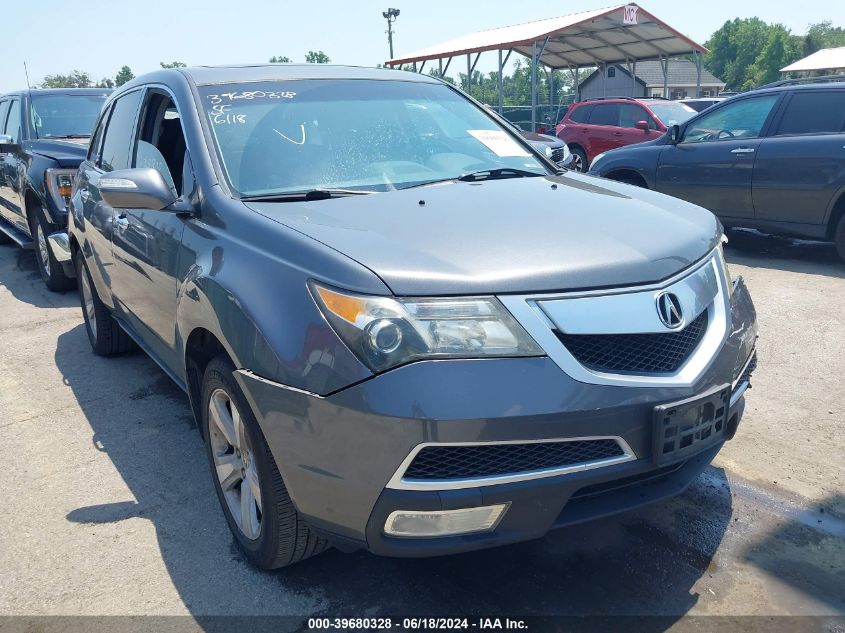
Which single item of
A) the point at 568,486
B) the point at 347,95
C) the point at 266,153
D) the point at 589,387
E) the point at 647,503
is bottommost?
the point at 647,503

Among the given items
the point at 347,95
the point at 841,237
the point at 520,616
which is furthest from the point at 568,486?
the point at 841,237

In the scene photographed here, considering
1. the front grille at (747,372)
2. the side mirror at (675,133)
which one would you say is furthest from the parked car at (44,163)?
the side mirror at (675,133)

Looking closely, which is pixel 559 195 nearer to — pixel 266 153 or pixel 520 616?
pixel 266 153

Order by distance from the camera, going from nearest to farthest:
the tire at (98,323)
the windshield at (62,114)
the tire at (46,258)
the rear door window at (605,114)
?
the tire at (98,323) → the tire at (46,258) → the windshield at (62,114) → the rear door window at (605,114)

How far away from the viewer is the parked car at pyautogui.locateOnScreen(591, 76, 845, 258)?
6.64 metres

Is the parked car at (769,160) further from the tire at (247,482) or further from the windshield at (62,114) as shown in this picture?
the windshield at (62,114)

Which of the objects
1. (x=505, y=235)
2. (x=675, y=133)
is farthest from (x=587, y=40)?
(x=505, y=235)

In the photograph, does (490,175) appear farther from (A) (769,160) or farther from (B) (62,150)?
(B) (62,150)

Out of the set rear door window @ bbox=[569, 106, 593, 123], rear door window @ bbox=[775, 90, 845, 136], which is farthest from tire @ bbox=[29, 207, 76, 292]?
rear door window @ bbox=[569, 106, 593, 123]

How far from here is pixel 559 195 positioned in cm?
292

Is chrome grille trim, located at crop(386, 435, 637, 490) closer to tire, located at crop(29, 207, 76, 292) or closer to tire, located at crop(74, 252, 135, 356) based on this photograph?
tire, located at crop(74, 252, 135, 356)

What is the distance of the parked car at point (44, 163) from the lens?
6656mm

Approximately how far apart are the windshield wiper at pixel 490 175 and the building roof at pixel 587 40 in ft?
58.8

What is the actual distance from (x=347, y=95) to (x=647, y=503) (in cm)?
227
